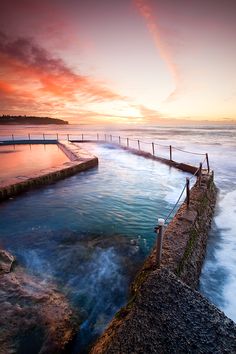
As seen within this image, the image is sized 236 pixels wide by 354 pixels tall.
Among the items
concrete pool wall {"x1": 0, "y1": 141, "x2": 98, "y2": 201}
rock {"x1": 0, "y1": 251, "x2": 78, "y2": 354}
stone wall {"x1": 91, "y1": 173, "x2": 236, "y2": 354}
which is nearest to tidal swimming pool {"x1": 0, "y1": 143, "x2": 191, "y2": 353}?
rock {"x1": 0, "y1": 251, "x2": 78, "y2": 354}

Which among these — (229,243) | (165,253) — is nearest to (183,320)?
(165,253)

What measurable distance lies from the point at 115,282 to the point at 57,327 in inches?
56.8

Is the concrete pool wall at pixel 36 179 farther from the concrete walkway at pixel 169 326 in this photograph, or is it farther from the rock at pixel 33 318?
the concrete walkway at pixel 169 326

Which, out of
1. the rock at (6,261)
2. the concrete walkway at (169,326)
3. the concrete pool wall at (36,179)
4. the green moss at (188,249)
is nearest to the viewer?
the concrete walkway at (169,326)

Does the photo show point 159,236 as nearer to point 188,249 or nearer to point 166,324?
point 166,324

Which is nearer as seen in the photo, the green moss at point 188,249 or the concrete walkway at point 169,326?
the concrete walkway at point 169,326

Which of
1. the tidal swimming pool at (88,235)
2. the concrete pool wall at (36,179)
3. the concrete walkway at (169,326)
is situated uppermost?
the concrete pool wall at (36,179)

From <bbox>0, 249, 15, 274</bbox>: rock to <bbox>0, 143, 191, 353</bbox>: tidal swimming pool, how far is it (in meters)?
0.23

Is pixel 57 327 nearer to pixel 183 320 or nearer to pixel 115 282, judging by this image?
pixel 115 282

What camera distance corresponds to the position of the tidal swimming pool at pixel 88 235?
398 centimetres

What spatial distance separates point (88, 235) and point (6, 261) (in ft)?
7.07

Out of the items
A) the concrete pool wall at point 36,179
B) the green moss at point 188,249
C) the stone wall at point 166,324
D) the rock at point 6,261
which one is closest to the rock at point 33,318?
the rock at point 6,261

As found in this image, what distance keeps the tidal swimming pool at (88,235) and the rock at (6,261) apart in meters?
0.23

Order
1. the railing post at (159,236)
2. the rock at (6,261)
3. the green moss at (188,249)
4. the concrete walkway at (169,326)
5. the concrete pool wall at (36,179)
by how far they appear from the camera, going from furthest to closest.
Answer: the concrete pool wall at (36,179), the rock at (6,261), the green moss at (188,249), the railing post at (159,236), the concrete walkway at (169,326)
